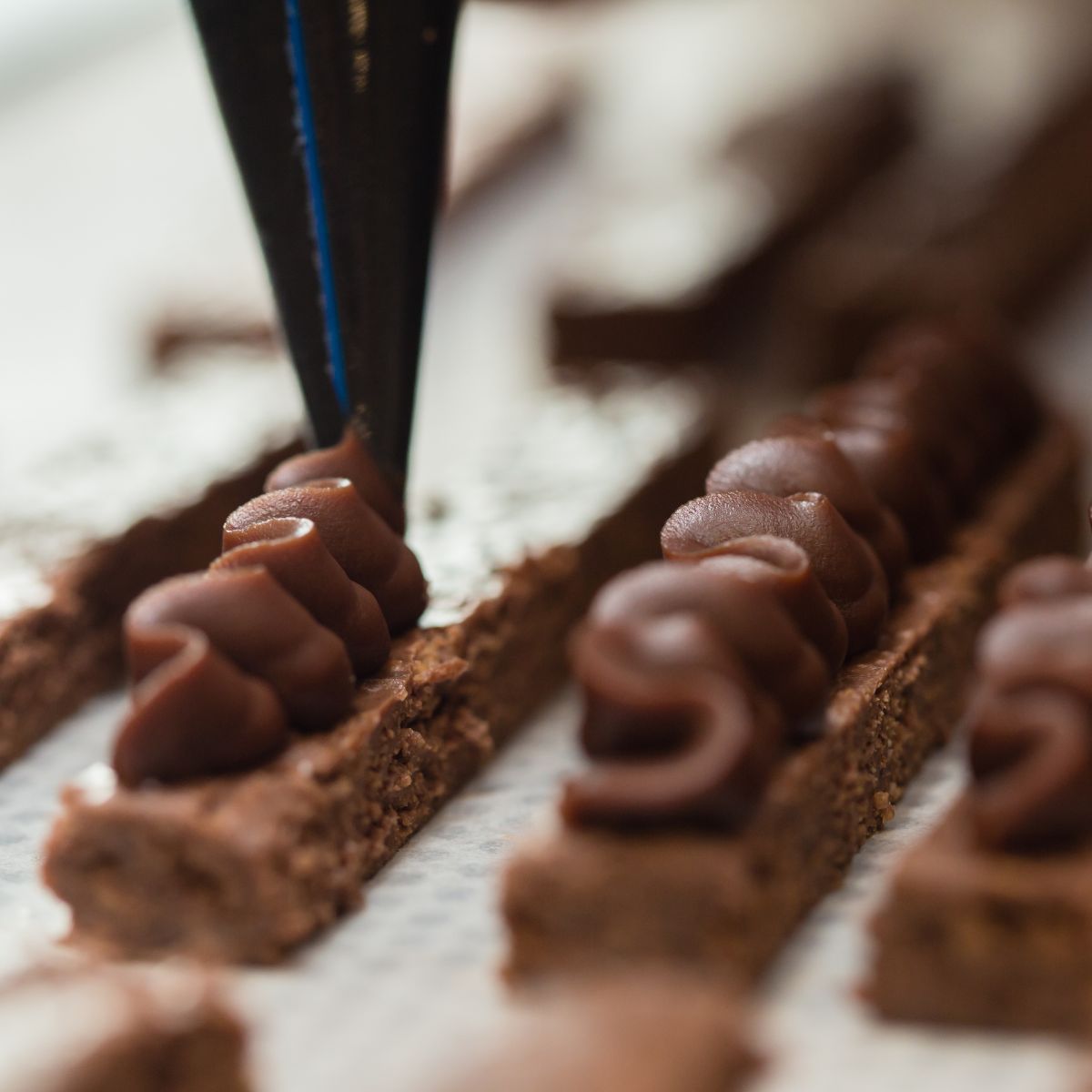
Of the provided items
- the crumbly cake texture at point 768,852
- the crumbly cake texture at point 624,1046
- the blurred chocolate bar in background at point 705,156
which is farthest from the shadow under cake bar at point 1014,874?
the blurred chocolate bar in background at point 705,156

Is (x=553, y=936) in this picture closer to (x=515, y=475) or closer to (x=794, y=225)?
(x=515, y=475)

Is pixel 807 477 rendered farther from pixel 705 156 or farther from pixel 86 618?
pixel 705 156

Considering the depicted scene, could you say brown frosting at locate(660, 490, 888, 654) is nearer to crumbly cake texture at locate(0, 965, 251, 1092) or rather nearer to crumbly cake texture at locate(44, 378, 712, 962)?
crumbly cake texture at locate(44, 378, 712, 962)

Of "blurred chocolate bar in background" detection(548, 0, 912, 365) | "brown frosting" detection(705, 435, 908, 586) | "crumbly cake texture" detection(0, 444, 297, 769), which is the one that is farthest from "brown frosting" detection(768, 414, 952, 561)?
"blurred chocolate bar in background" detection(548, 0, 912, 365)

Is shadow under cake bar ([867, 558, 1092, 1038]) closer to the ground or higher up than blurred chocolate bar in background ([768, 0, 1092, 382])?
higher up

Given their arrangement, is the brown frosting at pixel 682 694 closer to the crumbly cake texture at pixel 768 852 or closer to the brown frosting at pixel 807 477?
the crumbly cake texture at pixel 768 852
